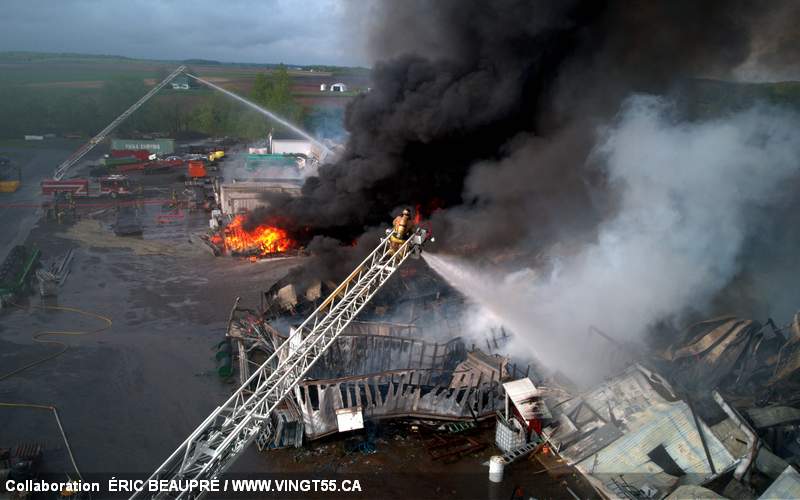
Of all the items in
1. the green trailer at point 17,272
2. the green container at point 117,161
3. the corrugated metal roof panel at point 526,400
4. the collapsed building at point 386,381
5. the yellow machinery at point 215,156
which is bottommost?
the corrugated metal roof panel at point 526,400

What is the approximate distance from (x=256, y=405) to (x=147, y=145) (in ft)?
173

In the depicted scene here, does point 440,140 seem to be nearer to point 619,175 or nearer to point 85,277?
point 619,175

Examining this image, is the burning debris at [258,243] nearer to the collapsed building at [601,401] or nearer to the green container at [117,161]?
the collapsed building at [601,401]

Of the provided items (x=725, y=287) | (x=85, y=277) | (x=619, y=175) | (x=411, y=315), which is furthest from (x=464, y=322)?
(x=85, y=277)

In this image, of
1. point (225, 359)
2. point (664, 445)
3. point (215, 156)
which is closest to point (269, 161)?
point (215, 156)

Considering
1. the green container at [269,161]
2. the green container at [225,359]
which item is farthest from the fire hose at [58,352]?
the green container at [269,161]

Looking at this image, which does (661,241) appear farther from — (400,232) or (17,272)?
(17,272)

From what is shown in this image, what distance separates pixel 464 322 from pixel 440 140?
8399mm

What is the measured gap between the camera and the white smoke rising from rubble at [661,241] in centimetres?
1717

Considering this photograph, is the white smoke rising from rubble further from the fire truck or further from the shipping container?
the shipping container

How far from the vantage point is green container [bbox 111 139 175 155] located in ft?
186

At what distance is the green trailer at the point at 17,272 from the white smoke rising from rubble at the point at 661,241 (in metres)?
16.2

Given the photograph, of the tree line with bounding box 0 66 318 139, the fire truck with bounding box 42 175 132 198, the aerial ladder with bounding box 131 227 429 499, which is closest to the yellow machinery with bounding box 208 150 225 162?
the tree line with bounding box 0 66 318 139

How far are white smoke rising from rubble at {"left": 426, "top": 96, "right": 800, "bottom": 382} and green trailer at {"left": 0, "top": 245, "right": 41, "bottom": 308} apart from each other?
1622cm
